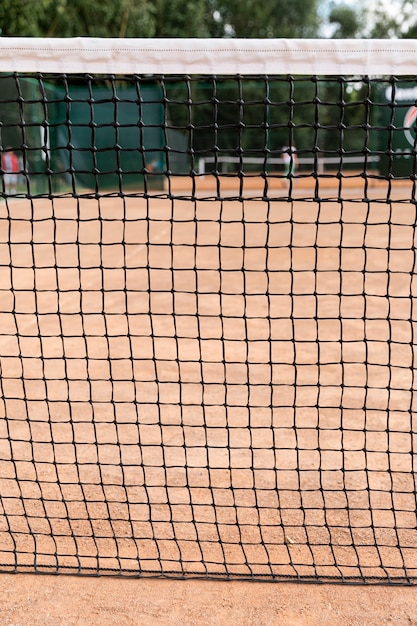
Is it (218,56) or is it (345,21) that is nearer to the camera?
(218,56)

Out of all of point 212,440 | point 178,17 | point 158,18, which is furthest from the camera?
point 158,18

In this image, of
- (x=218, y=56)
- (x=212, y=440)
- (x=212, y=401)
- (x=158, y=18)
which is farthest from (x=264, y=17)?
(x=218, y=56)

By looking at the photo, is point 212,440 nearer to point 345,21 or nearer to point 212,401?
point 212,401

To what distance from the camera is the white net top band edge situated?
2463 millimetres

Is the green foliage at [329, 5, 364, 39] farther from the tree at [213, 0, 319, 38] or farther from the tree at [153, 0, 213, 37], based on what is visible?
the tree at [153, 0, 213, 37]

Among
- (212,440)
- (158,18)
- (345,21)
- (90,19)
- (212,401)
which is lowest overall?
(345,21)

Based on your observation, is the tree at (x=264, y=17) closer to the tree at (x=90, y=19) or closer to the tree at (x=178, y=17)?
the tree at (x=178, y=17)

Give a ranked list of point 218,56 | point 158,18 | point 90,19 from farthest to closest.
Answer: point 158,18
point 90,19
point 218,56

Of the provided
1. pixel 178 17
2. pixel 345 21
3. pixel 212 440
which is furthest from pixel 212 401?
pixel 345 21

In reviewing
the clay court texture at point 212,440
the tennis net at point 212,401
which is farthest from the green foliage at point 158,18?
the clay court texture at point 212,440

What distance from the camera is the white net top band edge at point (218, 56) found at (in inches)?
97.0

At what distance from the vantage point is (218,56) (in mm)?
2475

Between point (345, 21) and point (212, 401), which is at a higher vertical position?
point (212, 401)

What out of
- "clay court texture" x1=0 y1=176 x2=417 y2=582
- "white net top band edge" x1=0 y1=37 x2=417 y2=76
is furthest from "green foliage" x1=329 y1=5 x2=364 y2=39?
"white net top band edge" x1=0 y1=37 x2=417 y2=76
